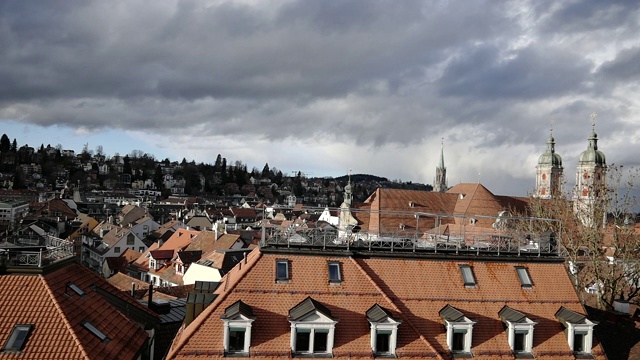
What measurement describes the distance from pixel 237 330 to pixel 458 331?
769 centimetres

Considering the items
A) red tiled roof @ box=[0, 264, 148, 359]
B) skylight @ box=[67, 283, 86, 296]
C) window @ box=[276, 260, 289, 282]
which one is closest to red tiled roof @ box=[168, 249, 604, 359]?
window @ box=[276, 260, 289, 282]

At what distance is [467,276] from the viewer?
64.9ft

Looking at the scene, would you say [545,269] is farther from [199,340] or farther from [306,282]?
[199,340]

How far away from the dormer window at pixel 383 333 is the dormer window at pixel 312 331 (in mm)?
1376

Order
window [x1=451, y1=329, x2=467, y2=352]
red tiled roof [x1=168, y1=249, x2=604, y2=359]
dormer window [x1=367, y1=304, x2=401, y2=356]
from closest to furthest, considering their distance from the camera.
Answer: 1. red tiled roof [x1=168, y1=249, x2=604, y2=359]
2. dormer window [x1=367, y1=304, x2=401, y2=356]
3. window [x1=451, y1=329, x2=467, y2=352]

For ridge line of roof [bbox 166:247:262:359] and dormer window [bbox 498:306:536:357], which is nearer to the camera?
ridge line of roof [bbox 166:247:262:359]

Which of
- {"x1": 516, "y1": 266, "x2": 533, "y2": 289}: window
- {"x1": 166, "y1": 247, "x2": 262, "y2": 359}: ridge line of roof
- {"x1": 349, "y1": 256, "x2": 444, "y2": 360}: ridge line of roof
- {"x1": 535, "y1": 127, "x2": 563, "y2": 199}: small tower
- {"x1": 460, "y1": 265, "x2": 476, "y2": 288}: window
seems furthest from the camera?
{"x1": 535, "y1": 127, "x2": 563, "y2": 199}: small tower

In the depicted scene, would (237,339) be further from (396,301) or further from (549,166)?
(549,166)

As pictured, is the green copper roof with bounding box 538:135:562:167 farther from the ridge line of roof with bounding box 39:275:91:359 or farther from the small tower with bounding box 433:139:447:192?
the ridge line of roof with bounding box 39:275:91:359

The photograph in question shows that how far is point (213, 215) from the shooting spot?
131250 millimetres

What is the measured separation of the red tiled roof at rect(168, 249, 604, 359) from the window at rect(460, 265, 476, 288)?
0.64ft

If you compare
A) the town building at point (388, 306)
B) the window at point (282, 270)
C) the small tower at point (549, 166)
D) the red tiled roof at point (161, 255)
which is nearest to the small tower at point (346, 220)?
the town building at point (388, 306)

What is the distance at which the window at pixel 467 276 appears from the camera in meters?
19.5

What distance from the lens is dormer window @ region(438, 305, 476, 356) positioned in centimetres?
1784
